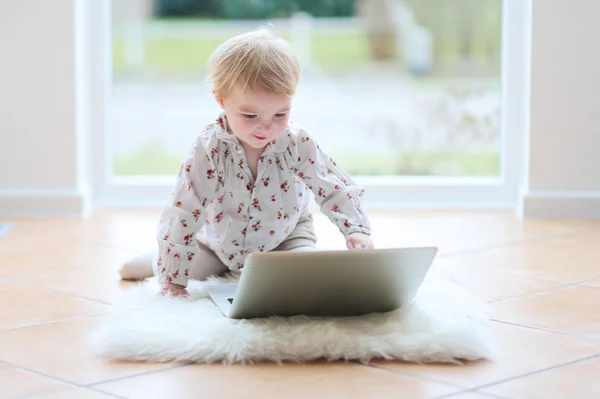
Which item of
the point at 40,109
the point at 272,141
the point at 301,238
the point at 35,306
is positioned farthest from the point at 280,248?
the point at 40,109

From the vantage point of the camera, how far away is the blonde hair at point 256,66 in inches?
63.2

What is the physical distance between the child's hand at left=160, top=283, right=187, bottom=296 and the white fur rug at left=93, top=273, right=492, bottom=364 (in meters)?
0.11

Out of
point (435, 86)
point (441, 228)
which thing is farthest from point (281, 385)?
point (435, 86)

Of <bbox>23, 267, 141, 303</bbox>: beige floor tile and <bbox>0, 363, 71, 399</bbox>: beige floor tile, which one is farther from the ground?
<bbox>0, 363, 71, 399</bbox>: beige floor tile

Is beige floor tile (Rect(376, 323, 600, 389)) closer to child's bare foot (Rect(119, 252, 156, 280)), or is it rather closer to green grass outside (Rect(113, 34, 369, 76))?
child's bare foot (Rect(119, 252, 156, 280))

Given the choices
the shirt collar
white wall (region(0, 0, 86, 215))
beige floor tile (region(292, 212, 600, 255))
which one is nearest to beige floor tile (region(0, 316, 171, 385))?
the shirt collar

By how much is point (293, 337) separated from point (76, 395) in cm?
34

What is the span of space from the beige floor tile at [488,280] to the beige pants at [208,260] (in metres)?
0.28

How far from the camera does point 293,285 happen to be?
1457 mm

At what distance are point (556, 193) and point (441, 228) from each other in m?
0.44

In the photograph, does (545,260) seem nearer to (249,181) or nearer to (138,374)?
(249,181)

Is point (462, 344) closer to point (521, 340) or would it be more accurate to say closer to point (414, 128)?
point (521, 340)

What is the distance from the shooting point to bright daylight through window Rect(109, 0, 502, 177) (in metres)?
3.12

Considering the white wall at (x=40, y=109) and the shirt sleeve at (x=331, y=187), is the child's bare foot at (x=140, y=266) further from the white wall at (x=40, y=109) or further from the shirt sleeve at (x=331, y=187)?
the white wall at (x=40, y=109)
